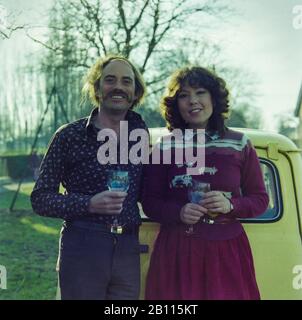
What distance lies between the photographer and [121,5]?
8.13 metres

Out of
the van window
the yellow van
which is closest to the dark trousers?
the yellow van

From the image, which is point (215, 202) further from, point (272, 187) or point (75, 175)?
point (272, 187)

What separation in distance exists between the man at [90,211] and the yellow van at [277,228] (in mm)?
357

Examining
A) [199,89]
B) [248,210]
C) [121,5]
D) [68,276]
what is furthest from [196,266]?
[121,5]

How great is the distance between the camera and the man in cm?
224

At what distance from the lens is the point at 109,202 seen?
2.12 meters

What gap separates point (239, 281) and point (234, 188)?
0.48m

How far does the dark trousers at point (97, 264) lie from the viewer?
2242 mm

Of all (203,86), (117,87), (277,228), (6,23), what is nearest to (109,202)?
(117,87)

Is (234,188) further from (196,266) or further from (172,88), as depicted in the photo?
(172,88)

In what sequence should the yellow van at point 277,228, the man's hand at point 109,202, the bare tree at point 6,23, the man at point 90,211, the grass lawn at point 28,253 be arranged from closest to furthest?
the man's hand at point 109,202 < the man at point 90,211 < the yellow van at point 277,228 < the bare tree at point 6,23 < the grass lawn at point 28,253

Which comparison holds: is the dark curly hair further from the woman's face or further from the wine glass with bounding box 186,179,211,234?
the wine glass with bounding box 186,179,211,234

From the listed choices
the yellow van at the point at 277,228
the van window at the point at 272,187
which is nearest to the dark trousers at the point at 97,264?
the yellow van at the point at 277,228

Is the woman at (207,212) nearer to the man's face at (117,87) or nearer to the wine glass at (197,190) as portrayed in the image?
the wine glass at (197,190)
